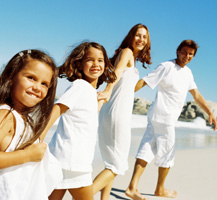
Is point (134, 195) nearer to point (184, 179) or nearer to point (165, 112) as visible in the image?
point (165, 112)

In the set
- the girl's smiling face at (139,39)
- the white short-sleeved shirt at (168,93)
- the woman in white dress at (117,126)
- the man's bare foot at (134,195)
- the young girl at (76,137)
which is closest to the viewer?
the young girl at (76,137)

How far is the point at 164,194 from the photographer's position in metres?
3.67

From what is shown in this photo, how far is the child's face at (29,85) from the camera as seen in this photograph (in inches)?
60.8

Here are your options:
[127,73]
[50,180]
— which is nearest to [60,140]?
[50,180]

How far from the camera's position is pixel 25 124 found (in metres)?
1.53

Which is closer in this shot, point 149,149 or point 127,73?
point 127,73

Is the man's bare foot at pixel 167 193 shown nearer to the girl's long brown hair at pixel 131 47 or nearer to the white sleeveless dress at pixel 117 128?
the white sleeveless dress at pixel 117 128

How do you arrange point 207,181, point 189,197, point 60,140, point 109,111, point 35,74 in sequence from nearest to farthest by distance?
point 35,74 → point 60,140 → point 109,111 → point 189,197 → point 207,181

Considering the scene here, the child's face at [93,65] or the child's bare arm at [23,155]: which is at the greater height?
the child's face at [93,65]

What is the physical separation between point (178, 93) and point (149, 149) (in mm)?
791

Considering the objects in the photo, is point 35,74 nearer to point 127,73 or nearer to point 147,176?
point 127,73

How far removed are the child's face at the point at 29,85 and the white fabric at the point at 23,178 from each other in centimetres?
9

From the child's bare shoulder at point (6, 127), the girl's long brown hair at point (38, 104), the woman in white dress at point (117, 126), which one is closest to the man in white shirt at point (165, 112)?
the woman in white dress at point (117, 126)

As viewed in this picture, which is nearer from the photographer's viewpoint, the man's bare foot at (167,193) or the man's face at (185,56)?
the man's bare foot at (167,193)
